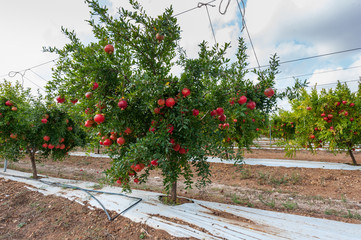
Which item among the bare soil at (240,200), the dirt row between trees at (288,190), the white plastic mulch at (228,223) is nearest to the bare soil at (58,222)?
the bare soil at (240,200)

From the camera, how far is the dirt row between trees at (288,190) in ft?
13.8

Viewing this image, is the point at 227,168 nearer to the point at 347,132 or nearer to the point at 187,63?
the point at 347,132

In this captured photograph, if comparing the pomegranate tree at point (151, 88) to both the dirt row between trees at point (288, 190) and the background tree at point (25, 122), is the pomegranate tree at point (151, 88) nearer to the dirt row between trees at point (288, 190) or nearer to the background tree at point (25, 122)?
the dirt row between trees at point (288, 190)

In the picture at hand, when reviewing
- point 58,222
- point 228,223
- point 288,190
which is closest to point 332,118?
point 288,190

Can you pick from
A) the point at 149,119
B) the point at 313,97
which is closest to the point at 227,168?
the point at 313,97

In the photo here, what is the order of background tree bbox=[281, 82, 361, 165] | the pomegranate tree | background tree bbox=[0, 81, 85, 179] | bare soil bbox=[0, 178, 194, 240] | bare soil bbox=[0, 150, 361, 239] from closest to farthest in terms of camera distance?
1. the pomegranate tree
2. bare soil bbox=[0, 178, 194, 240]
3. bare soil bbox=[0, 150, 361, 239]
4. background tree bbox=[0, 81, 85, 179]
5. background tree bbox=[281, 82, 361, 165]

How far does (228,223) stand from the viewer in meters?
3.01

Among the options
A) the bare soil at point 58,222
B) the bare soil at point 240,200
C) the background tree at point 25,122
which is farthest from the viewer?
the background tree at point 25,122

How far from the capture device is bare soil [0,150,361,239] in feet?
10.9

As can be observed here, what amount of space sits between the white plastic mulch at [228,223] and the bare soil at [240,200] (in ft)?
0.90

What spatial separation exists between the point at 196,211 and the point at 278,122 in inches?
474

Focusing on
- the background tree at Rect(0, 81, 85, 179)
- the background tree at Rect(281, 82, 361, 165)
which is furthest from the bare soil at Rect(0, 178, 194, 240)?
the background tree at Rect(281, 82, 361, 165)

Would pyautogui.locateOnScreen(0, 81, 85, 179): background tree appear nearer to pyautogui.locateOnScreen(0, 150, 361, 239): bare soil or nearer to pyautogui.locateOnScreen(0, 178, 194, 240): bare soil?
pyautogui.locateOnScreen(0, 150, 361, 239): bare soil

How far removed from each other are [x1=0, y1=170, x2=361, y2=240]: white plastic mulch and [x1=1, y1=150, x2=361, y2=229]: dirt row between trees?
2.14 ft
